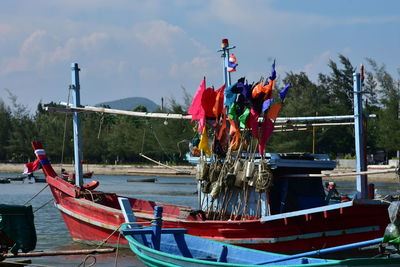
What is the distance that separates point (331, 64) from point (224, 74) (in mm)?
68620

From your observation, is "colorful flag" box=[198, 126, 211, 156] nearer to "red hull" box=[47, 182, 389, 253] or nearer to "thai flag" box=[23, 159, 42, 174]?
"red hull" box=[47, 182, 389, 253]

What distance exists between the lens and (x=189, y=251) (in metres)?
15.0

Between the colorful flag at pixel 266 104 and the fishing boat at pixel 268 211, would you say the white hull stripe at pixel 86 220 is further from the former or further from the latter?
the colorful flag at pixel 266 104

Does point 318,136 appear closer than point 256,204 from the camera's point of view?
No

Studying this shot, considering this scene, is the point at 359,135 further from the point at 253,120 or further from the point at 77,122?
the point at 77,122

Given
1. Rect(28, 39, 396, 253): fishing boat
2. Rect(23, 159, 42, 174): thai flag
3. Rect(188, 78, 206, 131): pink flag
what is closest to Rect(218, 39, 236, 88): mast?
Rect(28, 39, 396, 253): fishing boat

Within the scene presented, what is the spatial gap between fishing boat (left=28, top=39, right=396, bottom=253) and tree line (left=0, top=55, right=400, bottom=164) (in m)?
40.9

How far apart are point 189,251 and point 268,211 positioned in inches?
151

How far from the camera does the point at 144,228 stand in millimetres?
14969

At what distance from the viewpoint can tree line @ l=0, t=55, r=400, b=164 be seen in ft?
222

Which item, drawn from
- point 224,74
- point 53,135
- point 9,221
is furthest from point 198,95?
point 53,135

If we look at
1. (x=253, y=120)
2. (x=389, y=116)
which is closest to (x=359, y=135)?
(x=253, y=120)

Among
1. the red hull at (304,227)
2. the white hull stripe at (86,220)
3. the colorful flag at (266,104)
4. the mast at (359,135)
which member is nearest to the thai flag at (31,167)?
the white hull stripe at (86,220)

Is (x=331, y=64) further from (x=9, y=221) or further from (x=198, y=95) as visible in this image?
(x=9, y=221)
